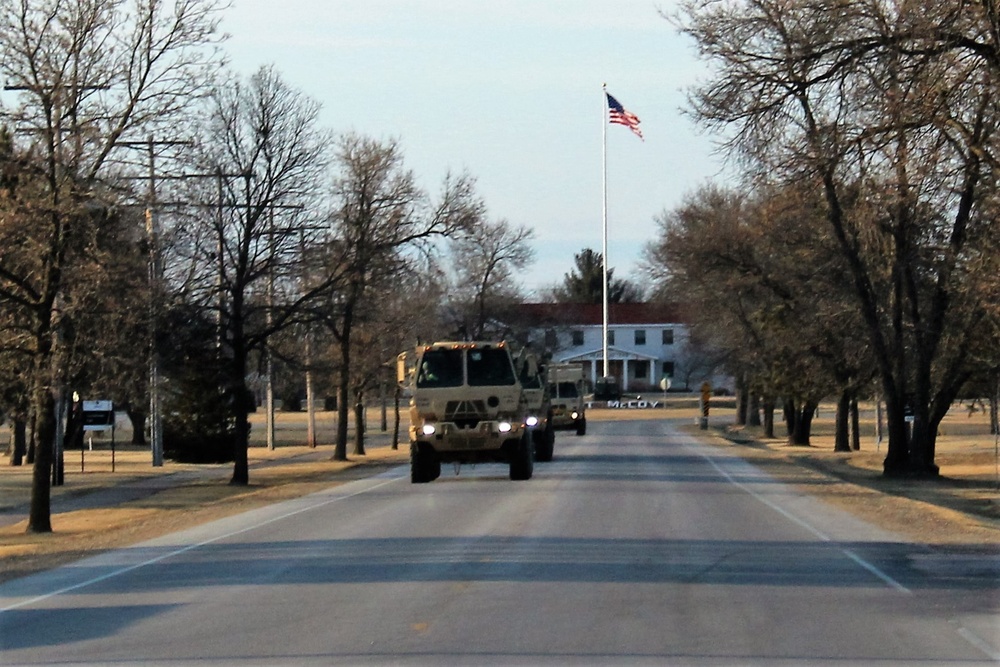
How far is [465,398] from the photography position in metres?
25.4

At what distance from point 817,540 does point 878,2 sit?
25.4 feet

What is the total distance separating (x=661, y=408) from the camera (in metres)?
99.4

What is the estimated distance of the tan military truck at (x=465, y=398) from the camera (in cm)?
2538

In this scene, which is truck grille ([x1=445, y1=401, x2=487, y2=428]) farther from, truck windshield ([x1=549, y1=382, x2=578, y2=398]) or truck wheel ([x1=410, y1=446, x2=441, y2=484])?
truck windshield ([x1=549, y1=382, x2=578, y2=398])

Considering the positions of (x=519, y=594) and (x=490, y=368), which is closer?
(x=519, y=594)

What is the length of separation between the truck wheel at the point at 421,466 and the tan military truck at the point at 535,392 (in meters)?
2.30

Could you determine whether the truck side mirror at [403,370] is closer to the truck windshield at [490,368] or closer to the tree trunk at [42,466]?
the truck windshield at [490,368]

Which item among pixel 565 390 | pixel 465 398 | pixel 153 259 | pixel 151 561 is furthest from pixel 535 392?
pixel 565 390

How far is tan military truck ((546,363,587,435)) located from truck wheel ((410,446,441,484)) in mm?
25943

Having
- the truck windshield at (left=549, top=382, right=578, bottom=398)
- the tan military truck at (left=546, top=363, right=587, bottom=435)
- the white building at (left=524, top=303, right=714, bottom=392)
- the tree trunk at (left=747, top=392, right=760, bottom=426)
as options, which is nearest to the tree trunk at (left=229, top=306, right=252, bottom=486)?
the tan military truck at (left=546, top=363, right=587, bottom=435)

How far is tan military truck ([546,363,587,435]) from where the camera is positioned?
5438 cm

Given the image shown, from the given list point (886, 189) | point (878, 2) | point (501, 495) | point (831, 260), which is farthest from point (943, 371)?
point (878, 2)

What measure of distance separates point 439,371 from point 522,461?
2.95m

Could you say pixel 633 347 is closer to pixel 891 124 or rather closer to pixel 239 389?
pixel 239 389
